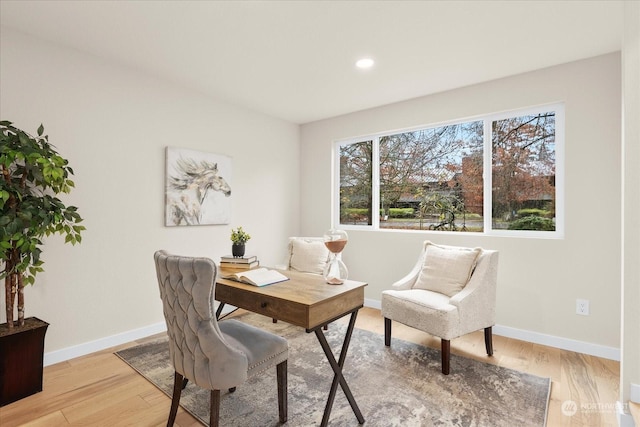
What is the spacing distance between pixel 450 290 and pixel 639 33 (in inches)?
78.1

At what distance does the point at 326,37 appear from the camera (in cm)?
238

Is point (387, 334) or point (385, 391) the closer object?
point (385, 391)

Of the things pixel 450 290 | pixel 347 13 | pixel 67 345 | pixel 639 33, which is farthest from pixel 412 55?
pixel 67 345

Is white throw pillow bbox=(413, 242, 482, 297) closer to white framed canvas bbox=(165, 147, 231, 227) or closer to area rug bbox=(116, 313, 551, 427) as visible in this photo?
area rug bbox=(116, 313, 551, 427)

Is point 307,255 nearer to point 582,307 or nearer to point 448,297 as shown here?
point 448,297

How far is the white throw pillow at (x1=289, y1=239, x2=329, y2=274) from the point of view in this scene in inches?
142

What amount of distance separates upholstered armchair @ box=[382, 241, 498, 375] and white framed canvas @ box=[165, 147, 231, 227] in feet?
6.77

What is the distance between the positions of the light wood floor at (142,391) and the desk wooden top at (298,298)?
70cm

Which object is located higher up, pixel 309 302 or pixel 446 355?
pixel 309 302

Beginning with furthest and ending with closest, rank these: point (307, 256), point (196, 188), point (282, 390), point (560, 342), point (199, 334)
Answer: point (307, 256), point (196, 188), point (560, 342), point (282, 390), point (199, 334)

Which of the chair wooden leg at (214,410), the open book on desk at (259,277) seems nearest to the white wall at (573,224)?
the open book on desk at (259,277)

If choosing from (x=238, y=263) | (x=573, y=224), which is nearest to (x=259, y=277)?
(x=238, y=263)

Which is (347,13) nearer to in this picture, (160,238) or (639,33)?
(639,33)

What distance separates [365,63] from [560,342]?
2.95 meters
